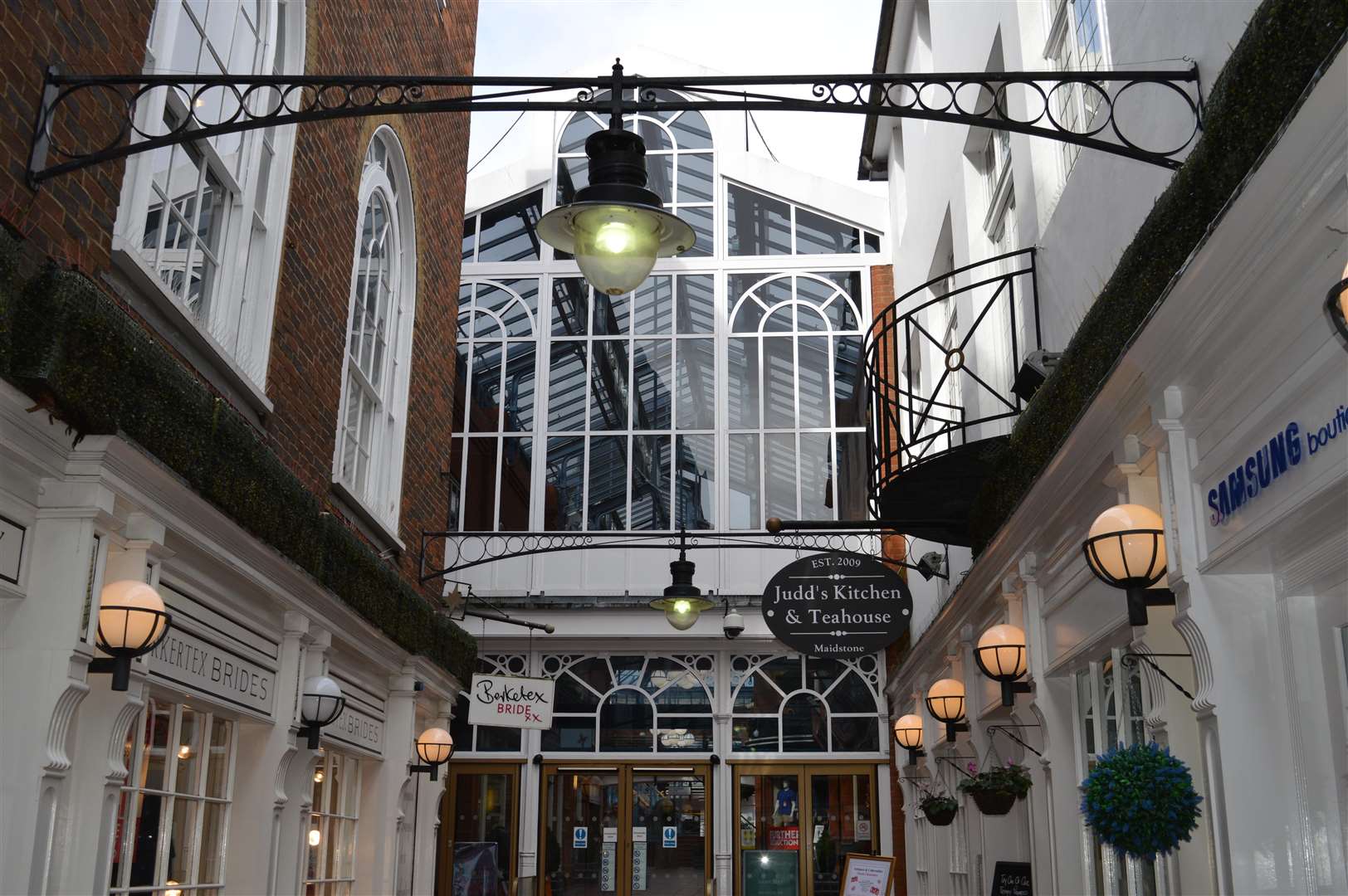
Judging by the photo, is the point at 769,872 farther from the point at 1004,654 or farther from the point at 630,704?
the point at 1004,654

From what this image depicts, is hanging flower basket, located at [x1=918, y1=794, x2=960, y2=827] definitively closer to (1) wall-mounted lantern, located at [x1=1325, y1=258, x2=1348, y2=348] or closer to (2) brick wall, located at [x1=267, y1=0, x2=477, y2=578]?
(2) brick wall, located at [x1=267, y1=0, x2=477, y2=578]

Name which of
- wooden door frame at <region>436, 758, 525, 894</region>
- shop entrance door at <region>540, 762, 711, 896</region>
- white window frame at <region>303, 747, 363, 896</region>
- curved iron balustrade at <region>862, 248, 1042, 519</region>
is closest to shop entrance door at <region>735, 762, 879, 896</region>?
shop entrance door at <region>540, 762, 711, 896</region>

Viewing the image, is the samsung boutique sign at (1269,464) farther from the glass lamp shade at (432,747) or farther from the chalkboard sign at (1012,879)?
the glass lamp shade at (432,747)

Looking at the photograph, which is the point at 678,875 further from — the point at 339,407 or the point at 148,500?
the point at 148,500

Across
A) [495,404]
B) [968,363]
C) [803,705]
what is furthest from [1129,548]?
A: [495,404]

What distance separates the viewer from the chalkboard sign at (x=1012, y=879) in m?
8.88

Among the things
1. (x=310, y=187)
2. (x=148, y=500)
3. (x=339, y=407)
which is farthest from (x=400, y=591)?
(x=148, y=500)

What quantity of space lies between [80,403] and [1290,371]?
4.25 metres

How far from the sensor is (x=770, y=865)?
54.1ft

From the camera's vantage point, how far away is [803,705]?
56.3 feet

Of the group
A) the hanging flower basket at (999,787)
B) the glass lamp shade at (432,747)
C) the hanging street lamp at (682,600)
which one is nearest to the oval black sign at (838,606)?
the hanging flower basket at (999,787)

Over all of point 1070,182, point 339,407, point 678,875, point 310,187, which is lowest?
point 678,875

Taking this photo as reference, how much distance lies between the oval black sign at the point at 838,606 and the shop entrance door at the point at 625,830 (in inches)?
286

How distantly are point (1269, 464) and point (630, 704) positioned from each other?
1377cm
